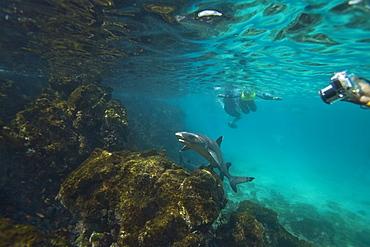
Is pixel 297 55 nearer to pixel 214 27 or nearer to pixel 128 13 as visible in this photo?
pixel 214 27

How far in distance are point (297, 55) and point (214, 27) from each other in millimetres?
8301

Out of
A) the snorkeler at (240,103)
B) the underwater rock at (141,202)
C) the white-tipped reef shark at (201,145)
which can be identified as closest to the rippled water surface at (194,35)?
the snorkeler at (240,103)

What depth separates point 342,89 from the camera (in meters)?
3.79

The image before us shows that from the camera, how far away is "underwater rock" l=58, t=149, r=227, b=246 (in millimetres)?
4387

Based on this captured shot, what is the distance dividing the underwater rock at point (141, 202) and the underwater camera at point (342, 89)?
406 cm

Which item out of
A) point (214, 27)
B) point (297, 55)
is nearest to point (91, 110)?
point (214, 27)

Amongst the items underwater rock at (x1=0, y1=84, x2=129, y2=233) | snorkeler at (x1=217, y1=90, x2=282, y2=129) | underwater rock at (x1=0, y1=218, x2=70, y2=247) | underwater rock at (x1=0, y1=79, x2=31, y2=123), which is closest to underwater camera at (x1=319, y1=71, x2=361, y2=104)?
underwater rock at (x1=0, y1=218, x2=70, y2=247)

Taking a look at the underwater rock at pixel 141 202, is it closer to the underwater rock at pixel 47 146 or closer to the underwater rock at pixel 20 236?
the underwater rock at pixel 20 236

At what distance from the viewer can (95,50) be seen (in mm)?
14242

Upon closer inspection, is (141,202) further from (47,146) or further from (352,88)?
(352,88)

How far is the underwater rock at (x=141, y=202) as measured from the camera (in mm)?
4387

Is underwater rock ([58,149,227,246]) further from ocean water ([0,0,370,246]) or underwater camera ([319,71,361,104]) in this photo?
ocean water ([0,0,370,246])

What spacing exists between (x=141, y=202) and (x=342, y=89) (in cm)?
577

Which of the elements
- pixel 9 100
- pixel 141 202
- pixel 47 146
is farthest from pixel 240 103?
pixel 9 100
